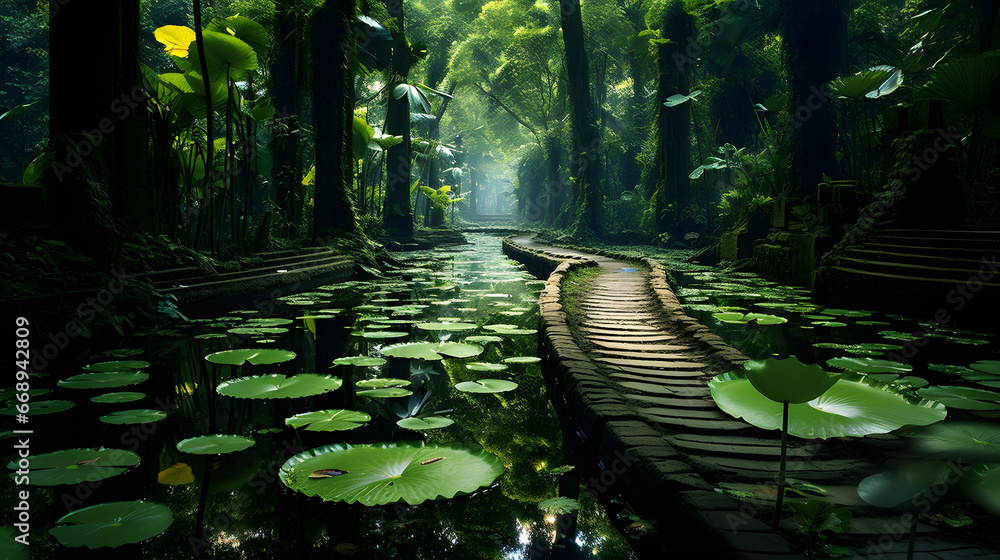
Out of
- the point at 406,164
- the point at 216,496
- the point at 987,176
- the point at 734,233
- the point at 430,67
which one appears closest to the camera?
the point at 216,496

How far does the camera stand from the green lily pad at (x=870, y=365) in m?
3.11

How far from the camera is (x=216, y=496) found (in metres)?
1.89

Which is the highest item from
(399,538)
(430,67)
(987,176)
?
(430,67)

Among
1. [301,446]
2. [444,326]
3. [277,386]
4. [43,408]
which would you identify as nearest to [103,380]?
[43,408]

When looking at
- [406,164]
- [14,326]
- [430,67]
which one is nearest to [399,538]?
[14,326]

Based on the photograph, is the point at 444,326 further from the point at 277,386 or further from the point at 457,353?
the point at 277,386

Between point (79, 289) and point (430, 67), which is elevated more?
point (430, 67)

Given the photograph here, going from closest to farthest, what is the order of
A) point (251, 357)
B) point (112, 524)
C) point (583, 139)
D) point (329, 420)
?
point (112, 524)
point (329, 420)
point (251, 357)
point (583, 139)

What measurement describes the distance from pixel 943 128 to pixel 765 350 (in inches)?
167

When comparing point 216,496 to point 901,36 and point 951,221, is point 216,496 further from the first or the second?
point 901,36

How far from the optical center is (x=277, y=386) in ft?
9.35

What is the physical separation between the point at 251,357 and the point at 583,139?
1761cm

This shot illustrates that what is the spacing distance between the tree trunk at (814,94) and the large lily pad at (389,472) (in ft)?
33.5

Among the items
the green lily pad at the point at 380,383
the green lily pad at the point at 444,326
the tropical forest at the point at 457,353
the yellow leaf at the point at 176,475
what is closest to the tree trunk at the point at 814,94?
the tropical forest at the point at 457,353
